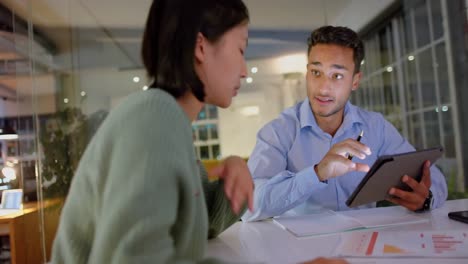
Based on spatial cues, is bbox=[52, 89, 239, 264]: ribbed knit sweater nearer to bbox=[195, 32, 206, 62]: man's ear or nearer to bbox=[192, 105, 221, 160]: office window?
bbox=[195, 32, 206, 62]: man's ear

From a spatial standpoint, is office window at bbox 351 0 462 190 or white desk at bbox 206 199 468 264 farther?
office window at bbox 351 0 462 190

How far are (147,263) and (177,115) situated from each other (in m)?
0.19

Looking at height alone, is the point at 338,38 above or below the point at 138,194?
above

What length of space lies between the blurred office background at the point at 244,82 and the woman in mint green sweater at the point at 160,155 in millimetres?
1874

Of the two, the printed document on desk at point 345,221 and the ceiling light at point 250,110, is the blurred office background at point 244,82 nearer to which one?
the ceiling light at point 250,110

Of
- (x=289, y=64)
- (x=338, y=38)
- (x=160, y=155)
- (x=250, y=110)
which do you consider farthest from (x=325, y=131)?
(x=250, y=110)

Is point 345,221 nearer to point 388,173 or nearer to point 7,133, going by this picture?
point 388,173

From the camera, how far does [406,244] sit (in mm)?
865

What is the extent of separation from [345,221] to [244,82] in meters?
1.56

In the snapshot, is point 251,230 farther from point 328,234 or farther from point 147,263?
point 147,263

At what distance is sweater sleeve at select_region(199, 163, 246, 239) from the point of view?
0.99m

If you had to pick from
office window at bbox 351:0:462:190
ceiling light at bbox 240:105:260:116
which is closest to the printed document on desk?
office window at bbox 351:0:462:190

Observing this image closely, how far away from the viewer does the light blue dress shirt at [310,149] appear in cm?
153

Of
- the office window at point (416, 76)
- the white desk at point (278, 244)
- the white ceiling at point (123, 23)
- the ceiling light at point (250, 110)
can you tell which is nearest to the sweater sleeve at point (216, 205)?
the white desk at point (278, 244)
